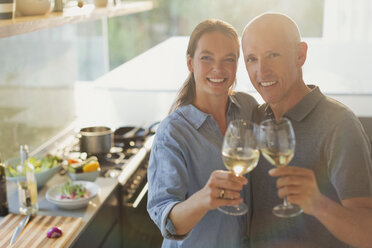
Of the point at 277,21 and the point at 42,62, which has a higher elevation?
the point at 277,21

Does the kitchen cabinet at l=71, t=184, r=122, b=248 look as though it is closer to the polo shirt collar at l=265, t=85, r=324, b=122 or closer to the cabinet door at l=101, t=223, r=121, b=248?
the cabinet door at l=101, t=223, r=121, b=248

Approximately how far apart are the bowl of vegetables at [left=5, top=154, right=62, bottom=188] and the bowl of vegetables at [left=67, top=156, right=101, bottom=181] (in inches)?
3.1

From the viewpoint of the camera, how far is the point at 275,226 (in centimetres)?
153

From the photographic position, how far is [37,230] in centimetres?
202

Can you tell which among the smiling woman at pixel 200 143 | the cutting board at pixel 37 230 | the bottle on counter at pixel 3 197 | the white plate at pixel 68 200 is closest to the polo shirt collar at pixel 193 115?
the smiling woman at pixel 200 143

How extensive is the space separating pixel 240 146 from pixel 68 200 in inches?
49.6

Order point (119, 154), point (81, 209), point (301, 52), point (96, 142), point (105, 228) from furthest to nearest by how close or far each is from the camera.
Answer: point (119, 154)
point (96, 142)
point (105, 228)
point (81, 209)
point (301, 52)

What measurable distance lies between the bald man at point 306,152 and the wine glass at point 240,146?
0.71 feet

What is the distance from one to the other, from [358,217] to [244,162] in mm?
382

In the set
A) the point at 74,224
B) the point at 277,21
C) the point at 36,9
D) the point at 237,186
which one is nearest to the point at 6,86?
the point at 36,9

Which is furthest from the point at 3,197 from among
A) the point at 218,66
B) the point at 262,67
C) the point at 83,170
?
the point at 262,67

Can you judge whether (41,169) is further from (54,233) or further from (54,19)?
(54,19)

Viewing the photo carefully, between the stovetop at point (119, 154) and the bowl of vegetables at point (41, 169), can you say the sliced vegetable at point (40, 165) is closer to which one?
the bowl of vegetables at point (41, 169)

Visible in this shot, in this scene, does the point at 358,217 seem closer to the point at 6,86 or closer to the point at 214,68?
the point at 214,68
